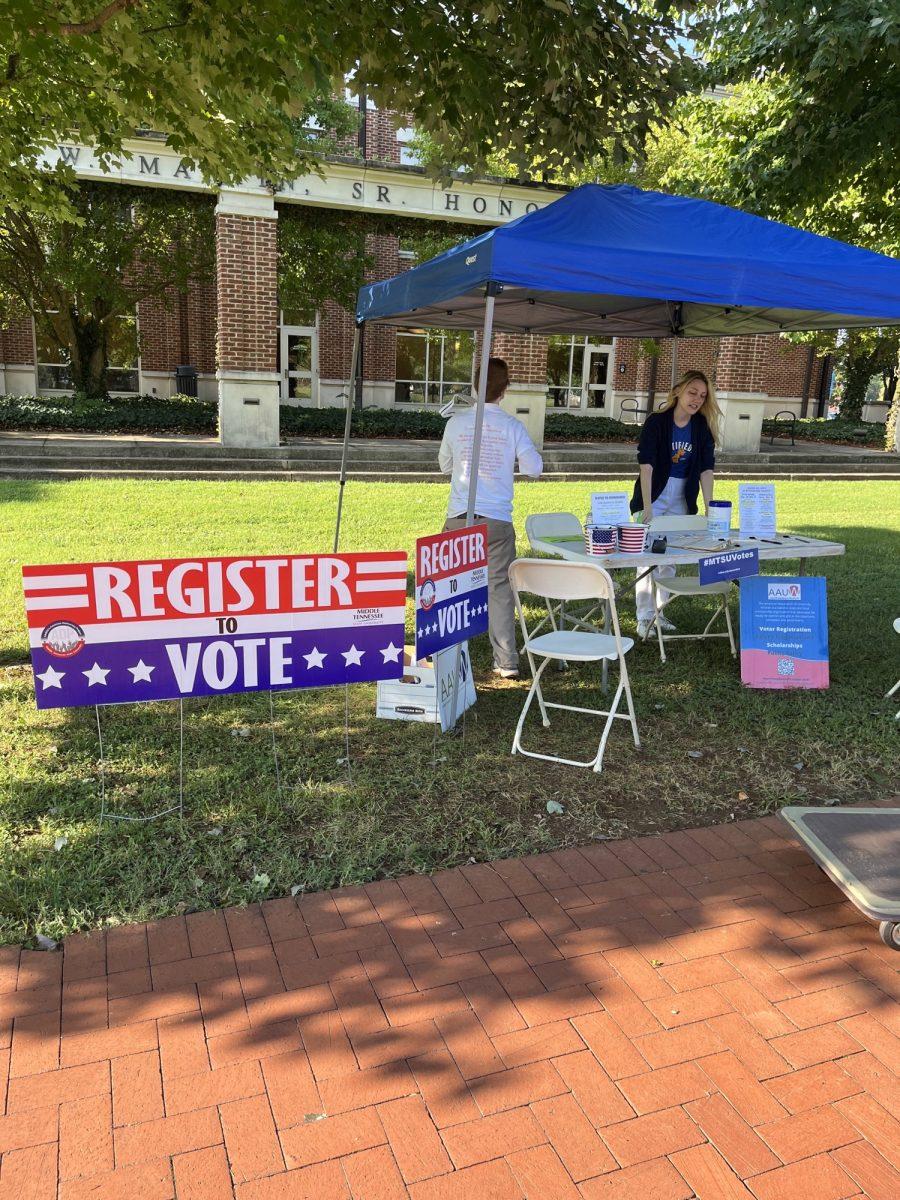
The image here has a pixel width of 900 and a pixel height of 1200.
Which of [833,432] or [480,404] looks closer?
[480,404]

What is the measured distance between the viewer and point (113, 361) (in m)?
22.9

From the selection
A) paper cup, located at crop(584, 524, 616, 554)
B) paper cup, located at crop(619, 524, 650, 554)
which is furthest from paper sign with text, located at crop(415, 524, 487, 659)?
paper cup, located at crop(619, 524, 650, 554)

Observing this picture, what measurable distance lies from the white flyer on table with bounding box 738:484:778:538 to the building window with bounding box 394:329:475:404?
64.5 ft

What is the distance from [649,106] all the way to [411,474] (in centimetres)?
875

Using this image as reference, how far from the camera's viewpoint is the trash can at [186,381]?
22.4 metres

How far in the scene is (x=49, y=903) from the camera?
3156 mm

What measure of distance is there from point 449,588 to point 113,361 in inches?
846

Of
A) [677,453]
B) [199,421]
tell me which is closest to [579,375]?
[199,421]

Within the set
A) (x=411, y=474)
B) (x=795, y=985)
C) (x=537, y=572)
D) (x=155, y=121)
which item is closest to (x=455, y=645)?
(x=537, y=572)

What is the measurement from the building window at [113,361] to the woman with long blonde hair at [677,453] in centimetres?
1901

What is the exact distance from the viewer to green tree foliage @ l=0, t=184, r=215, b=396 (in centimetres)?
1616

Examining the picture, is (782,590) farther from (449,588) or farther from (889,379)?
(889,379)

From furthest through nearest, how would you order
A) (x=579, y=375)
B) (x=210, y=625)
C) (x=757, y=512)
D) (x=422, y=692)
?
(x=579, y=375) < (x=757, y=512) < (x=422, y=692) < (x=210, y=625)

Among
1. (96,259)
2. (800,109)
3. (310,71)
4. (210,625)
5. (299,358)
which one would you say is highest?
(800,109)
